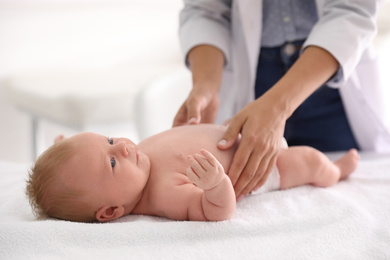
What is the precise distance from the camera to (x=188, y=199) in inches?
35.8

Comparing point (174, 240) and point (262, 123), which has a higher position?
point (262, 123)

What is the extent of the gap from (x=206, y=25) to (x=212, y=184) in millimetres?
678

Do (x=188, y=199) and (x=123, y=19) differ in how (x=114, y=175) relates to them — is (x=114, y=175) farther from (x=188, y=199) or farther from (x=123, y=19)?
(x=123, y=19)

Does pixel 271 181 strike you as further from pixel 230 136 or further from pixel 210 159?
pixel 210 159

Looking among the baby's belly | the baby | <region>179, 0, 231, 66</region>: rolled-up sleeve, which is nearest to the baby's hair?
the baby

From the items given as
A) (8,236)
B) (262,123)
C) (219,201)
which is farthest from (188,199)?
(8,236)

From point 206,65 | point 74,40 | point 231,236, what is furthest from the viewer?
point 74,40

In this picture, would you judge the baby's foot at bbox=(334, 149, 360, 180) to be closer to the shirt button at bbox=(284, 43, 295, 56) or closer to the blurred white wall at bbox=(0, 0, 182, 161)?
the shirt button at bbox=(284, 43, 295, 56)

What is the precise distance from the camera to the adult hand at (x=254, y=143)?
948 millimetres

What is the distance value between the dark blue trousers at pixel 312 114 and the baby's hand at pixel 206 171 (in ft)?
1.99

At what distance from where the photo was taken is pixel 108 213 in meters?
0.94

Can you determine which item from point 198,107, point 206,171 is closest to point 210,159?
point 206,171

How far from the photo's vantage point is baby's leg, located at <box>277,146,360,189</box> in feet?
3.52

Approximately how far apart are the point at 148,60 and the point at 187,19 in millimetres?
1544
